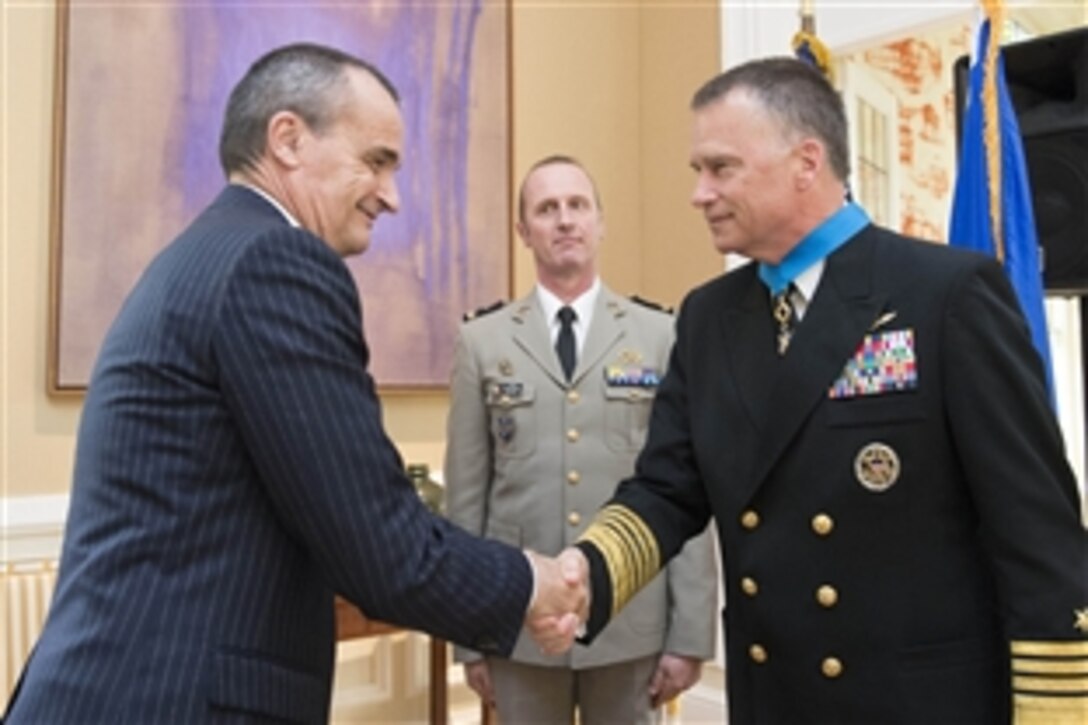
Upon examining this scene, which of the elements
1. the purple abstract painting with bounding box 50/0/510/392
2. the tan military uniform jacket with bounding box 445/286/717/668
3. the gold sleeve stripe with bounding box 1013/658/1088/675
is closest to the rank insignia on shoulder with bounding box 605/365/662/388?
the tan military uniform jacket with bounding box 445/286/717/668

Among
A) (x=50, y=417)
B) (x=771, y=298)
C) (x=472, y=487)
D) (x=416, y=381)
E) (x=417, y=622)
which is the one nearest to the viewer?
(x=417, y=622)

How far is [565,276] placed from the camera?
8.14 ft

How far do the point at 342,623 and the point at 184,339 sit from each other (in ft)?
6.34

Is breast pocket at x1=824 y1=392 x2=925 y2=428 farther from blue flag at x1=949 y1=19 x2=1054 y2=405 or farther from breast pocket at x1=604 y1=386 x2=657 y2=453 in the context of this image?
blue flag at x1=949 y1=19 x2=1054 y2=405

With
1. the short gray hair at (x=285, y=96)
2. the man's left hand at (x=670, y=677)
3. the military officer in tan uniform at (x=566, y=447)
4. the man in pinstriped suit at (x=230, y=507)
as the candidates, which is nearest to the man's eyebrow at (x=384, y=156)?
the short gray hair at (x=285, y=96)

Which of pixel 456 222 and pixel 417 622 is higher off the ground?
pixel 456 222

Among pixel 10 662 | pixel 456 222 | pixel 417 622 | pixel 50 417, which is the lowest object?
pixel 10 662

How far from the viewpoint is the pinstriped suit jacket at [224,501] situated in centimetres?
114

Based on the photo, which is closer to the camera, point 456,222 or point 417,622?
point 417,622

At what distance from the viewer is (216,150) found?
10.5ft

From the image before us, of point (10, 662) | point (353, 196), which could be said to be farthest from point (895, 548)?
point (10, 662)

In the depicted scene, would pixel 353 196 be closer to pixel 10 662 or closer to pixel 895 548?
pixel 895 548

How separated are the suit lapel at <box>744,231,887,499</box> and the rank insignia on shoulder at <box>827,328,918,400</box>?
0.01 m

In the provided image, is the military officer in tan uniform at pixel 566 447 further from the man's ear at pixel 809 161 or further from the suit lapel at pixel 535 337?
the man's ear at pixel 809 161
